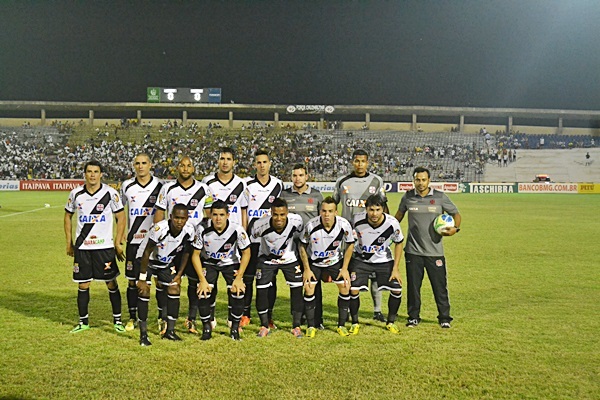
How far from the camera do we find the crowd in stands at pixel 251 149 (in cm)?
4844

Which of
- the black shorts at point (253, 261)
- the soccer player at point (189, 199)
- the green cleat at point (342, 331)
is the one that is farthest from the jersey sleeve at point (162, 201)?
the green cleat at point (342, 331)

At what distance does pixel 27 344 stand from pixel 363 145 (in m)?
51.1

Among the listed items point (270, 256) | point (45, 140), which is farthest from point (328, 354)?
point (45, 140)

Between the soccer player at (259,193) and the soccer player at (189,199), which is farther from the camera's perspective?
the soccer player at (259,193)

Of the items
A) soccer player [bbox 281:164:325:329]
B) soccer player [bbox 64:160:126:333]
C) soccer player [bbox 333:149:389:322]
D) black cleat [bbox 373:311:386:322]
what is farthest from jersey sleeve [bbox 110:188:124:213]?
black cleat [bbox 373:311:386:322]

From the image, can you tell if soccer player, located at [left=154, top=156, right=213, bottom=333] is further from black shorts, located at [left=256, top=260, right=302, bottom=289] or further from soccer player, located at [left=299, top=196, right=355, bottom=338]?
soccer player, located at [left=299, top=196, right=355, bottom=338]

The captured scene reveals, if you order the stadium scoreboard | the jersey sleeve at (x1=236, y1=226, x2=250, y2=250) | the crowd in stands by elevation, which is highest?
the stadium scoreboard

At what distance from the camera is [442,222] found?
287 inches

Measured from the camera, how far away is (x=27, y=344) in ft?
21.0

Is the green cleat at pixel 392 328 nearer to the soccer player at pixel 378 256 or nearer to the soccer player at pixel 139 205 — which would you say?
the soccer player at pixel 378 256

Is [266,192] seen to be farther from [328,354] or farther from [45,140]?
[45,140]

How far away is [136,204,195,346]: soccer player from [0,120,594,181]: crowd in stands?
38.7m

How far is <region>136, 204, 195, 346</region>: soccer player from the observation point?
6.49 m

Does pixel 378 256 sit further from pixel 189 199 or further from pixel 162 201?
pixel 162 201
